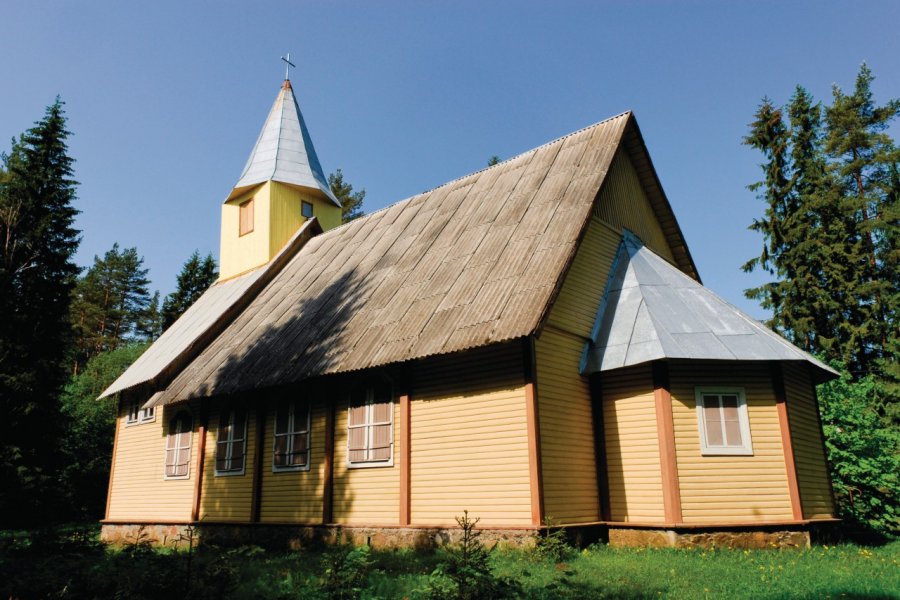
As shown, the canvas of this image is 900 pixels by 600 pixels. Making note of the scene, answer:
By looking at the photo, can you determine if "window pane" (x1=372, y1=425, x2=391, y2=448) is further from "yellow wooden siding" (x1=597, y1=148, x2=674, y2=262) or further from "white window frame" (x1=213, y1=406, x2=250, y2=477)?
"yellow wooden siding" (x1=597, y1=148, x2=674, y2=262)

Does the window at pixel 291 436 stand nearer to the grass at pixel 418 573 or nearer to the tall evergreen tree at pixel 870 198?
the grass at pixel 418 573

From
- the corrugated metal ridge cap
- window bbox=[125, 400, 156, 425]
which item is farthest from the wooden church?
window bbox=[125, 400, 156, 425]

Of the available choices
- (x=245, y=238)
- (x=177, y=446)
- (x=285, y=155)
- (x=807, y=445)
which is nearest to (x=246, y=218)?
(x=245, y=238)

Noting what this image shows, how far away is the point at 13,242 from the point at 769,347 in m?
14.9

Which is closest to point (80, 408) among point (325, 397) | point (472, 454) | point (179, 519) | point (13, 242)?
point (179, 519)

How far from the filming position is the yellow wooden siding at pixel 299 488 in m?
13.6

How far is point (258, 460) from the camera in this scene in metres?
14.9

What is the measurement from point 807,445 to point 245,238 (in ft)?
62.2

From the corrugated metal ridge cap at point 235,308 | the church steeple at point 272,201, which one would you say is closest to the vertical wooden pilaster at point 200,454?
the corrugated metal ridge cap at point 235,308

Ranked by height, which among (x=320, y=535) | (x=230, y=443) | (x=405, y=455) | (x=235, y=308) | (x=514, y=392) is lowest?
(x=320, y=535)

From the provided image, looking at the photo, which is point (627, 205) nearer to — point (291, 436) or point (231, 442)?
point (291, 436)

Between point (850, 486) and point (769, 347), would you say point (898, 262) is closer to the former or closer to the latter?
point (850, 486)

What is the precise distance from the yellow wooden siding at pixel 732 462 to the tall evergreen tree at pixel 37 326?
64.6 feet

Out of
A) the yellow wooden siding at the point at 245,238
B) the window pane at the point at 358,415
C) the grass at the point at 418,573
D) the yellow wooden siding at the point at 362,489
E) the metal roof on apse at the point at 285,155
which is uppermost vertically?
the metal roof on apse at the point at 285,155
